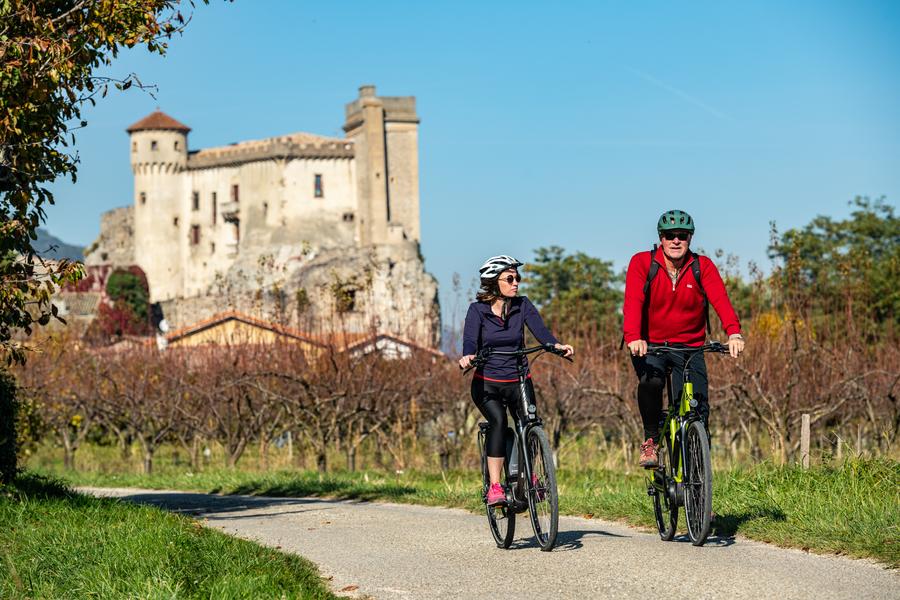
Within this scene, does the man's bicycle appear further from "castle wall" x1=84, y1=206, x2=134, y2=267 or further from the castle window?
"castle wall" x1=84, y1=206, x2=134, y2=267

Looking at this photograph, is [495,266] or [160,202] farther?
[160,202]

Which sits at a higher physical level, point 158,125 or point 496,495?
point 158,125

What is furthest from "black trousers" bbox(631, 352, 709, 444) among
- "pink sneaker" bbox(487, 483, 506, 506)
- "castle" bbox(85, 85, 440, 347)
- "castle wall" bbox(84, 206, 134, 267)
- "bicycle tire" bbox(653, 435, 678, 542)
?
"castle wall" bbox(84, 206, 134, 267)

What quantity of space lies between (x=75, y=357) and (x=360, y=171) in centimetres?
6768

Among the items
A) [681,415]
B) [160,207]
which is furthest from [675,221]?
[160,207]

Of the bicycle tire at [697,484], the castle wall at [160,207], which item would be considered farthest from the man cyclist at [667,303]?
the castle wall at [160,207]

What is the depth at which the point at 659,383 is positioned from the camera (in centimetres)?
863

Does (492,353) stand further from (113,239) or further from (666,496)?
(113,239)

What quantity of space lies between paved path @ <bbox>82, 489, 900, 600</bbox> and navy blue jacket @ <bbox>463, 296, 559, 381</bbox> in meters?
1.14

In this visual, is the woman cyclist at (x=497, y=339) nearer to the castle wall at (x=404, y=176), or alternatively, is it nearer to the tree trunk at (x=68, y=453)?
the tree trunk at (x=68, y=453)

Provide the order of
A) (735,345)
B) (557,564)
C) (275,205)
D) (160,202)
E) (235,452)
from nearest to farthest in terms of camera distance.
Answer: (557,564) → (735,345) → (235,452) → (275,205) → (160,202)

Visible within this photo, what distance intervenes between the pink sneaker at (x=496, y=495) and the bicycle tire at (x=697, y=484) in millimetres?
1146

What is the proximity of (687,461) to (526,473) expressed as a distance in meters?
1.01

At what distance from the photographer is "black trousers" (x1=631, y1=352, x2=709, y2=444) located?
27.5 feet
